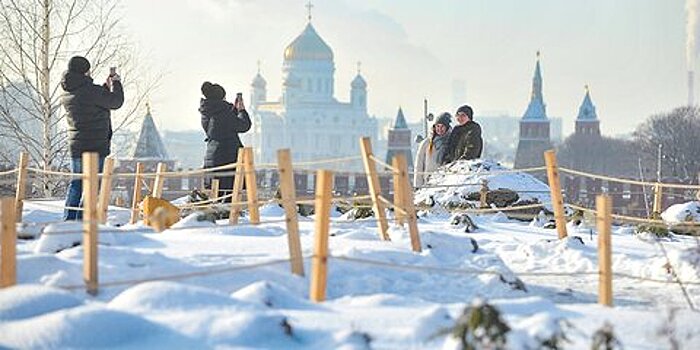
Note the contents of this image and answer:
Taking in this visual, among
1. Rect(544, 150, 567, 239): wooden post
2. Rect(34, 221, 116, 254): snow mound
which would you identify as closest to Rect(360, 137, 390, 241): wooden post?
Rect(544, 150, 567, 239): wooden post

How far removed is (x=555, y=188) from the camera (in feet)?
37.1

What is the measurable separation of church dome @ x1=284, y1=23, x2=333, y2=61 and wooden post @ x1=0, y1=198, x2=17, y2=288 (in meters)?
119

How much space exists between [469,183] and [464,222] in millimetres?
3430

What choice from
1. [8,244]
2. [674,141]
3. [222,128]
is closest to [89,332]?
[8,244]

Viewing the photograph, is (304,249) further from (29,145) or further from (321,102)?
(321,102)

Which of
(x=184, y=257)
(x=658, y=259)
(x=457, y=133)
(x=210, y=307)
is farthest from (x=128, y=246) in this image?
(x=457, y=133)

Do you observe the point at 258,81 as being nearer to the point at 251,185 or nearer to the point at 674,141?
the point at 674,141

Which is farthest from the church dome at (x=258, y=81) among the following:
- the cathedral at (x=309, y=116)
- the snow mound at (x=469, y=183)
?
the snow mound at (x=469, y=183)

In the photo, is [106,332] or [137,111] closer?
[106,332]

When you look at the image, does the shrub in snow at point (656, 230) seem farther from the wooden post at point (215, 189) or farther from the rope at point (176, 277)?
the rope at point (176, 277)

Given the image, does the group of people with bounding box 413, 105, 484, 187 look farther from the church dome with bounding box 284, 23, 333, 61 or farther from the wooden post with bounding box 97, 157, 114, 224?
the church dome with bounding box 284, 23, 333, 61

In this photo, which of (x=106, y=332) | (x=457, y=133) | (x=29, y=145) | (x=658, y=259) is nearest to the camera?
(x=106, y=332)

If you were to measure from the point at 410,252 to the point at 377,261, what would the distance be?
0.61 meters

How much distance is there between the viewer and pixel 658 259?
1034cm
